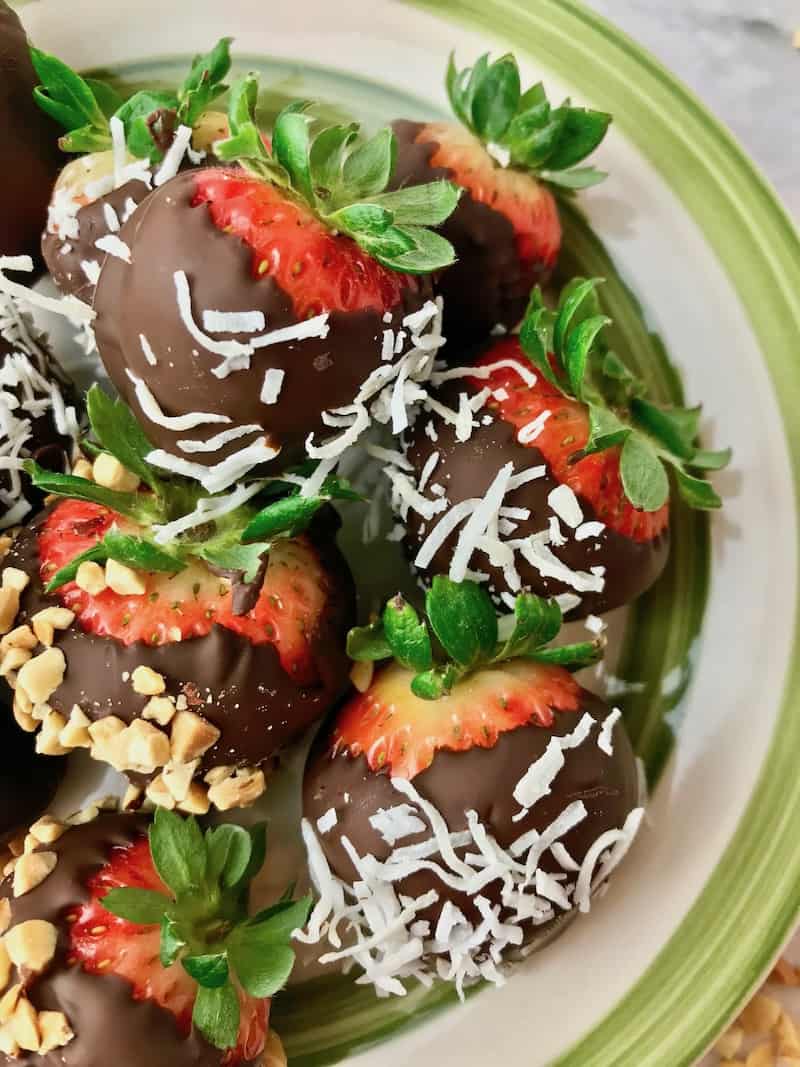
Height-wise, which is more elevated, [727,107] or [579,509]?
[727,107]

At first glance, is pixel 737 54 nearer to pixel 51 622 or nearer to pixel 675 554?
pixel 675 554

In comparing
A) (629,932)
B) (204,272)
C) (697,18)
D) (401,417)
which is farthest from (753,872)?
(697,18)

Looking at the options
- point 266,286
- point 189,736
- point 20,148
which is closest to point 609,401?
point 266,286

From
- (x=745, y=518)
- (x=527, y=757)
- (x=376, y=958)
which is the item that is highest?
(x=745, y=518)

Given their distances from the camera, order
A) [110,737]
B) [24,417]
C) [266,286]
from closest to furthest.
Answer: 1. [266,286]
2. [110,737]
3. [24,417]

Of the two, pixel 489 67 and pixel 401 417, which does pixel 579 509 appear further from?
pixel 489 67

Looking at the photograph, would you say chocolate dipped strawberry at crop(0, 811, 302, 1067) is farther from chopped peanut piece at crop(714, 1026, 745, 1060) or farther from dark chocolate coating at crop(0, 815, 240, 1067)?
chopped peanut piece at crop(714, 1026, 745, 1060)
